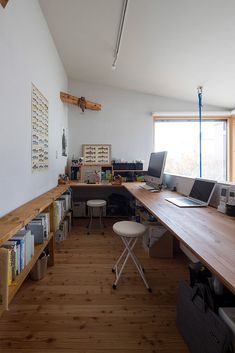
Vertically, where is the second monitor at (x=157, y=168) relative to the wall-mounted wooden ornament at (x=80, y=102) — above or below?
below

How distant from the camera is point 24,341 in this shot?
54.8 inches

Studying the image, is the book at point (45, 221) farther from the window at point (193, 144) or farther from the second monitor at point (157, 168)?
the window at point (193, 144)

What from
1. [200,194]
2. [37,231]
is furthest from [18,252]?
[200,194]

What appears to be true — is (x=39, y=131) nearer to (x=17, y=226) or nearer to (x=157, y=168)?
(x=17, y=226)

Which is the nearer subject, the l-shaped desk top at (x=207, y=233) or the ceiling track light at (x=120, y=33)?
the l-shaped desk top at (x=207, y=233)

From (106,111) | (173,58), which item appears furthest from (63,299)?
(106,111)

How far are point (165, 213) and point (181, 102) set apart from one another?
3726mm

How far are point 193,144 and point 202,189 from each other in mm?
3006

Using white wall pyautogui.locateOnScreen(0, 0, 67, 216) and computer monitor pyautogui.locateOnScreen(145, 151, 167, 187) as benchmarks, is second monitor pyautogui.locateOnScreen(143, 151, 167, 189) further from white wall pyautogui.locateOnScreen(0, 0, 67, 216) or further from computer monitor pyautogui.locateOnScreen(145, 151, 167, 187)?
white wall pyautogui.locateOnScreen(0, 0, 67, 216)

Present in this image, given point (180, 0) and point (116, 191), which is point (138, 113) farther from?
point (180, 0)

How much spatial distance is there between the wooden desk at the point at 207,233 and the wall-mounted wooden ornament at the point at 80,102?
299 centimetres

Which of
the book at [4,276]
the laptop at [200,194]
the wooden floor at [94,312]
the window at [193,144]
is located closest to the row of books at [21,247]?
the book at [4,276]

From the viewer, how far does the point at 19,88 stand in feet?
5.98

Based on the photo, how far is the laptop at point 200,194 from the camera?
1937 millimetres
